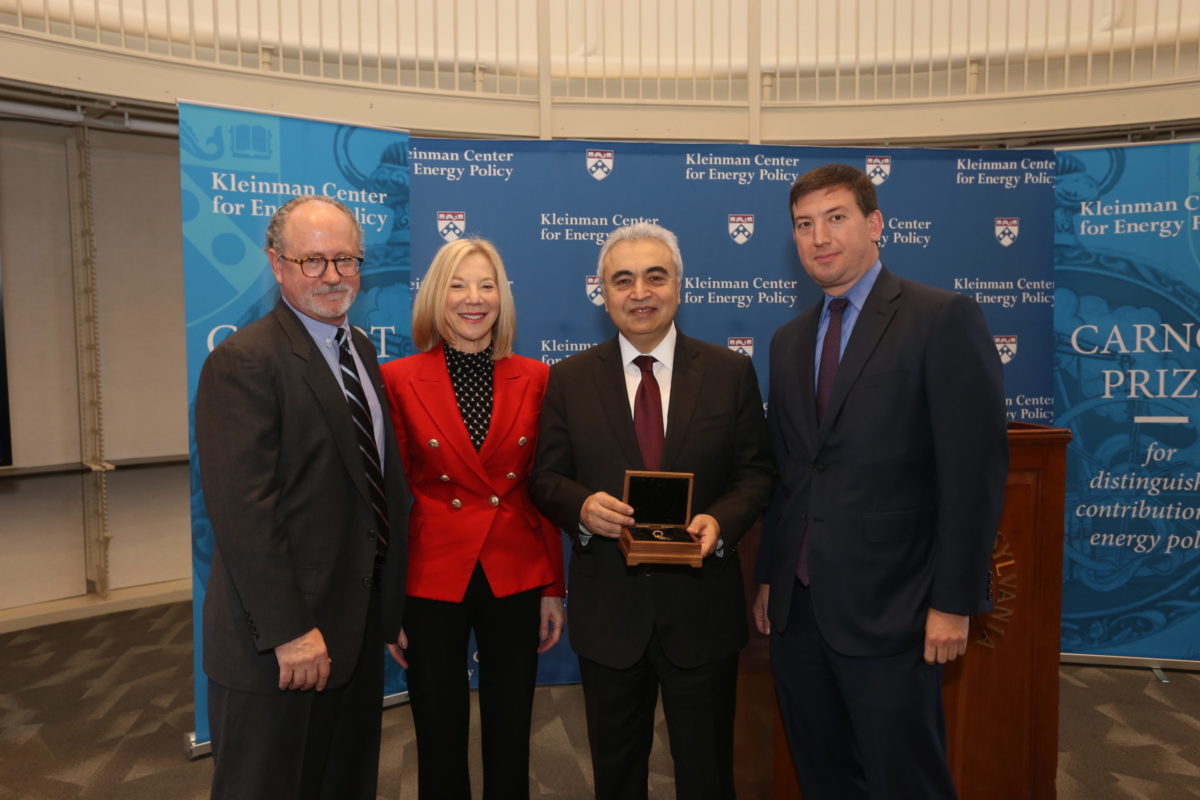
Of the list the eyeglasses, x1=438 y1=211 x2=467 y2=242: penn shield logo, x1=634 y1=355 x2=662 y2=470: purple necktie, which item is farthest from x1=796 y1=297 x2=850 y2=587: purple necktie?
x1=438 y1=211 x2=467 y2=242: penn shield logo

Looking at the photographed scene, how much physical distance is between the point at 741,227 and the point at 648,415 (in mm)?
2224

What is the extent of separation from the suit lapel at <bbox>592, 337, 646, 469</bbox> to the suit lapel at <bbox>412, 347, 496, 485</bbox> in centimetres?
33

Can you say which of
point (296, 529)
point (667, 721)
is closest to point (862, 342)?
point (667, 721)

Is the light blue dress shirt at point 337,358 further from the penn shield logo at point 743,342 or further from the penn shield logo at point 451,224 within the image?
the penn shield logo at point 743,342

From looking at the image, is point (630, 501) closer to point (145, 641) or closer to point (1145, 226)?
point (1145, 226)

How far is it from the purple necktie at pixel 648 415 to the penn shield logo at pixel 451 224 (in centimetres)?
201

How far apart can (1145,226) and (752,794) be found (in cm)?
349

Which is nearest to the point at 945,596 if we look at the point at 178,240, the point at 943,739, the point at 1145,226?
the point at 943,739

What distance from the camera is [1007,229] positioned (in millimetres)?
4160

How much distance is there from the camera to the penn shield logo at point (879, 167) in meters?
4.08

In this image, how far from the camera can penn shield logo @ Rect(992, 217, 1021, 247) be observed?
415cm

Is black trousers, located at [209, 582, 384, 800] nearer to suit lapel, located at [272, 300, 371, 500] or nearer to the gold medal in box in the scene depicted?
suit lapel, located at [272, 300, 371, 500]

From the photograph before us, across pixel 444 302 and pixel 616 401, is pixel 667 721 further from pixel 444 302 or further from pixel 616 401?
pixel 444 302

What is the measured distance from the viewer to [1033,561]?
7.92 ft
